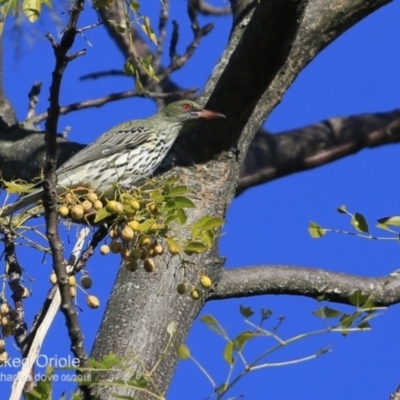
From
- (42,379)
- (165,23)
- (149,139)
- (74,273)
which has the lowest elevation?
(42,379)

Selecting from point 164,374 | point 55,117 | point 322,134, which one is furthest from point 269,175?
point 55,117

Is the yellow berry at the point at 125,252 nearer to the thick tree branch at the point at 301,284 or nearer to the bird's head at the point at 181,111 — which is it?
the thick tree branch at the point at 301,284

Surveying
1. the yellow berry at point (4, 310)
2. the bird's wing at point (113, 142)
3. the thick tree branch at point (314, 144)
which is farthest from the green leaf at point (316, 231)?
the thick tree branch at point (314, 144)

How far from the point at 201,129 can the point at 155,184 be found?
122 cm

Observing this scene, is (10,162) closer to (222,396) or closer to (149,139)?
(149,139)

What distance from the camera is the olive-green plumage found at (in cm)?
473

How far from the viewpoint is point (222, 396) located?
2.38 meters

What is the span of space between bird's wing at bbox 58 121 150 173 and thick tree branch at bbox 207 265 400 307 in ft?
3.25

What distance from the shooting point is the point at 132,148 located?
5.71m

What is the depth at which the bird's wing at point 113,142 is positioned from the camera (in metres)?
5.23

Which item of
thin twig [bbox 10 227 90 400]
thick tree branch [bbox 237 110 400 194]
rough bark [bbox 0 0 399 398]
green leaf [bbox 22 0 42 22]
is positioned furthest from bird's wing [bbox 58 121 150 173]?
thin twig [bbox 10 227 90 400]

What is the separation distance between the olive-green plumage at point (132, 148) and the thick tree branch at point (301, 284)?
648mm

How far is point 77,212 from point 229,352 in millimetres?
933

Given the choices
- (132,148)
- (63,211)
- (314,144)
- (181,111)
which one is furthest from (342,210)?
(314,144)
